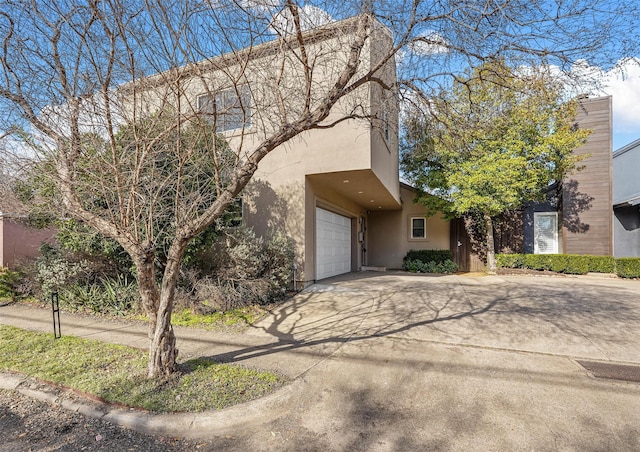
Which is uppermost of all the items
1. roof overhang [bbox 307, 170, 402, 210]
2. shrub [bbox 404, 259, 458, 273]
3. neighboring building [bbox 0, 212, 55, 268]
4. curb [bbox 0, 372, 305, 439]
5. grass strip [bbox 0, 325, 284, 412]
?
roof overhang [bbox 307, 170, 402, 210]

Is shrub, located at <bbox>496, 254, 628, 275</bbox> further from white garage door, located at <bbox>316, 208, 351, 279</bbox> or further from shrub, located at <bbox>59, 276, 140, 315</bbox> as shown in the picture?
shrub, located at <bbox>59, 276, 140, 315</bbox>

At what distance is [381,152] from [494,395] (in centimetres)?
734

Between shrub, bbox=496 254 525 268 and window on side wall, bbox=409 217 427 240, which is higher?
window on side wall, bbox=409 217 427 240

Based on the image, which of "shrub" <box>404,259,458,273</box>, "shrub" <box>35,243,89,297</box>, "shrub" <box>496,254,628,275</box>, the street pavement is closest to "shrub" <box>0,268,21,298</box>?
"shrub" <box>35,243,89,297</box>

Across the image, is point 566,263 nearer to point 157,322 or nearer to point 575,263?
point 575,263

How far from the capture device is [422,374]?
12.3ft

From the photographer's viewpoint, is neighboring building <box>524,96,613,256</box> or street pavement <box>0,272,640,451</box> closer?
street pavement <box>0,272,640,451</box>

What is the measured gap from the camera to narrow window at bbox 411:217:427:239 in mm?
15562

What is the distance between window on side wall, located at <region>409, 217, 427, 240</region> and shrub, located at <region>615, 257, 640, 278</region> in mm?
7101

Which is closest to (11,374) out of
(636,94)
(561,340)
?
(561,340)

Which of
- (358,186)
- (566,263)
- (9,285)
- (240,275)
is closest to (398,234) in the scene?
(358,186)

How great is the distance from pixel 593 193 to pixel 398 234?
8.30 metres

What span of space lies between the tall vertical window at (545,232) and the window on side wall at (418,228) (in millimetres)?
4901

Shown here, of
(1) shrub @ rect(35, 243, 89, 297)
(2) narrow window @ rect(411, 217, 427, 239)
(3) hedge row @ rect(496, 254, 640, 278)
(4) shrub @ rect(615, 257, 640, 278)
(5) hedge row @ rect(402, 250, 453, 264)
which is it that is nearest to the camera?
(1) shrub @ rect(35, 243, 89, 297)
